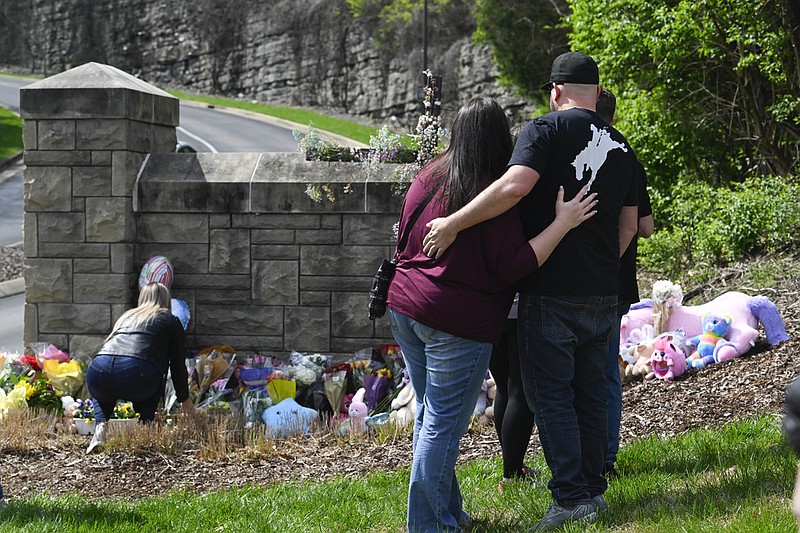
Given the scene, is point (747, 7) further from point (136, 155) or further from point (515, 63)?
point (515, 63)

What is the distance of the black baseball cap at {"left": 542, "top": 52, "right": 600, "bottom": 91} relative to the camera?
3.42m

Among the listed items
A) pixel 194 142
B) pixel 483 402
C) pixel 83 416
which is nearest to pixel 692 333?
pixel 483 402

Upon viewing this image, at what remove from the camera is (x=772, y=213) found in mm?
8250

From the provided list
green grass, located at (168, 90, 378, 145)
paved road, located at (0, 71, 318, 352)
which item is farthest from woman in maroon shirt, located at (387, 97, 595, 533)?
green grass, located at (168, 90, 378, 145)

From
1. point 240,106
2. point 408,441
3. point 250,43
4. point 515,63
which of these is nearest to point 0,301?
point 408,441

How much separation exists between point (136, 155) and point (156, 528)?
12.4 ft

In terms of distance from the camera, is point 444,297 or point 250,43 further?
point 250,43

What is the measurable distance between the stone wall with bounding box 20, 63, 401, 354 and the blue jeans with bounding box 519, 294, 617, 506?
135 inches

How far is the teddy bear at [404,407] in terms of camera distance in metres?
5.80

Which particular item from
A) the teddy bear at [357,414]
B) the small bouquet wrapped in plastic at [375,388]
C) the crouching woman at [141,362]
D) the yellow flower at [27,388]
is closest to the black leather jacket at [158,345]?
the crouching woman at [141,362]

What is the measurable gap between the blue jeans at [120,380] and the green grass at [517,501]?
44.5 inches

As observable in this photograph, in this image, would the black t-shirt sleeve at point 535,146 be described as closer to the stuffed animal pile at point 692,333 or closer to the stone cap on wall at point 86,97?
the stuffed animal pile at point 692,333

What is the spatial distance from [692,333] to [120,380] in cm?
385

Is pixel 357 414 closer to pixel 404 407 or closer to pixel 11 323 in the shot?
pixel 404 407
